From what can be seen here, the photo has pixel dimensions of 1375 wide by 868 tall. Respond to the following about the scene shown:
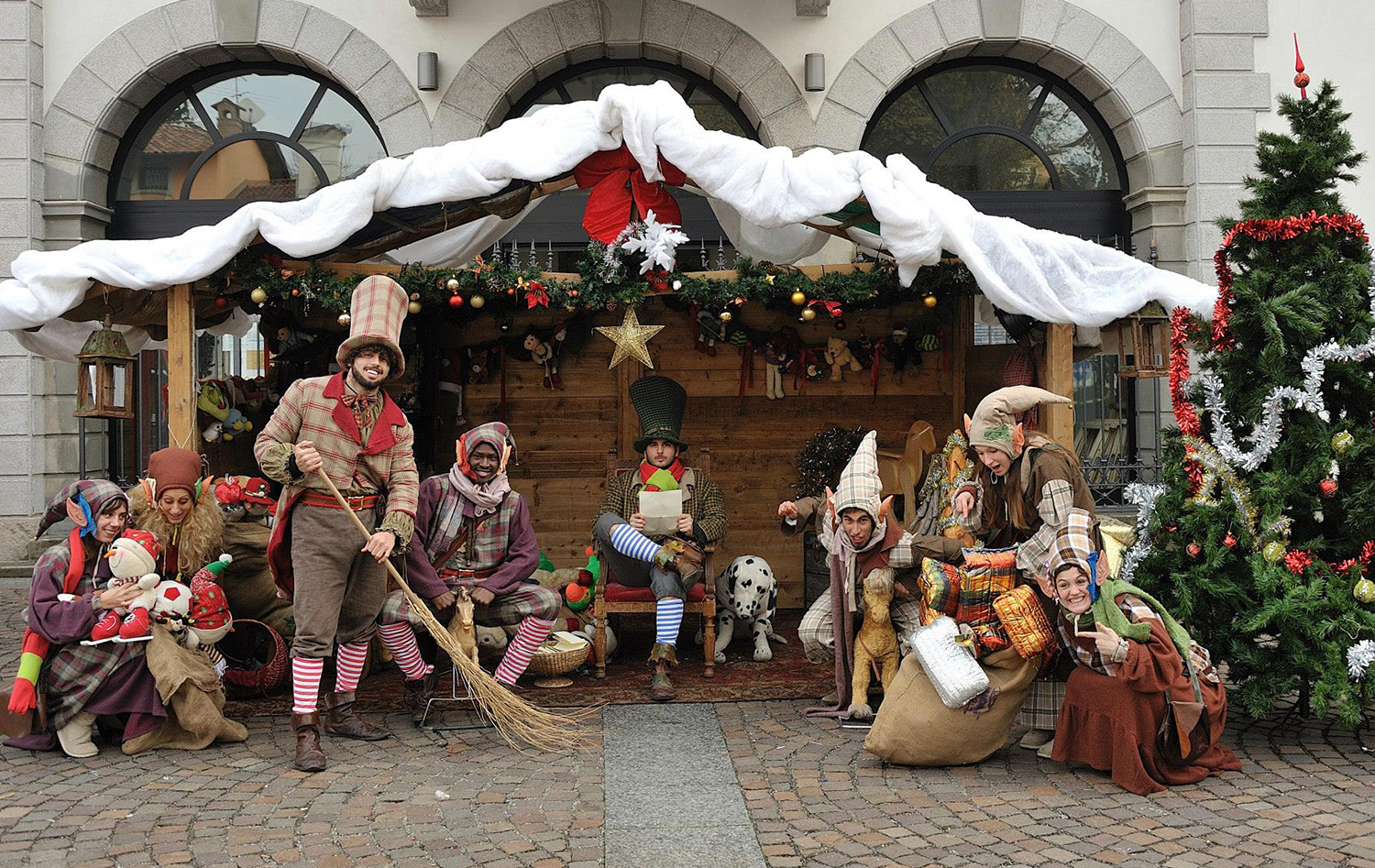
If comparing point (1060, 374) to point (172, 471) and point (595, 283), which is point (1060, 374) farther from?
point (172, 471)

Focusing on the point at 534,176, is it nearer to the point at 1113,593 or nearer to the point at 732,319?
the point at 732,319

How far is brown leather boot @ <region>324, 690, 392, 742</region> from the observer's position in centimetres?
565

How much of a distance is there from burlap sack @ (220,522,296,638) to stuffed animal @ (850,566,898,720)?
10.7 feet

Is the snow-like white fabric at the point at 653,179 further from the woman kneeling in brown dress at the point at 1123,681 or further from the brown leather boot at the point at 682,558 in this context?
the brown leather boot at the point at 682,558

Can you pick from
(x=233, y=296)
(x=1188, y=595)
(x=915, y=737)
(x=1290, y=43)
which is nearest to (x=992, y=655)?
(x=915, y=737)

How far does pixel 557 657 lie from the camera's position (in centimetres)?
668

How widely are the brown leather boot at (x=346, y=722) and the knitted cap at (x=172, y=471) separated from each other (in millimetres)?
1315

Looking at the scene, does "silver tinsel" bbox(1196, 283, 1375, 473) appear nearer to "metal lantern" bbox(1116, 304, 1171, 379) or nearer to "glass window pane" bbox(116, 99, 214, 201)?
"metal lantern" bbox(1116, 304, 1171, 379)

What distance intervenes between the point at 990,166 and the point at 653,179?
5.05 meters

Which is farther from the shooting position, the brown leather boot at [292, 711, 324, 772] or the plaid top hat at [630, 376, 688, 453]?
the plaid top hat at [630, 376, 688, 453]

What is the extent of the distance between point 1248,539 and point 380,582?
4.13m

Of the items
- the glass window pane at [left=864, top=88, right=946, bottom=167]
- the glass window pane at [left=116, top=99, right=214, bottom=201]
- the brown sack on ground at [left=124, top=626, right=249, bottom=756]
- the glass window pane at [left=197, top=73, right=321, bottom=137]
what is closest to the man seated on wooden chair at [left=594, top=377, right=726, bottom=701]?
the brown sack on ground at [left=124, top=626, right=249, bottom=756]

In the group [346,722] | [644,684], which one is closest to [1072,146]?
[644,684]

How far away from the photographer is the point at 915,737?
5.07 meters
